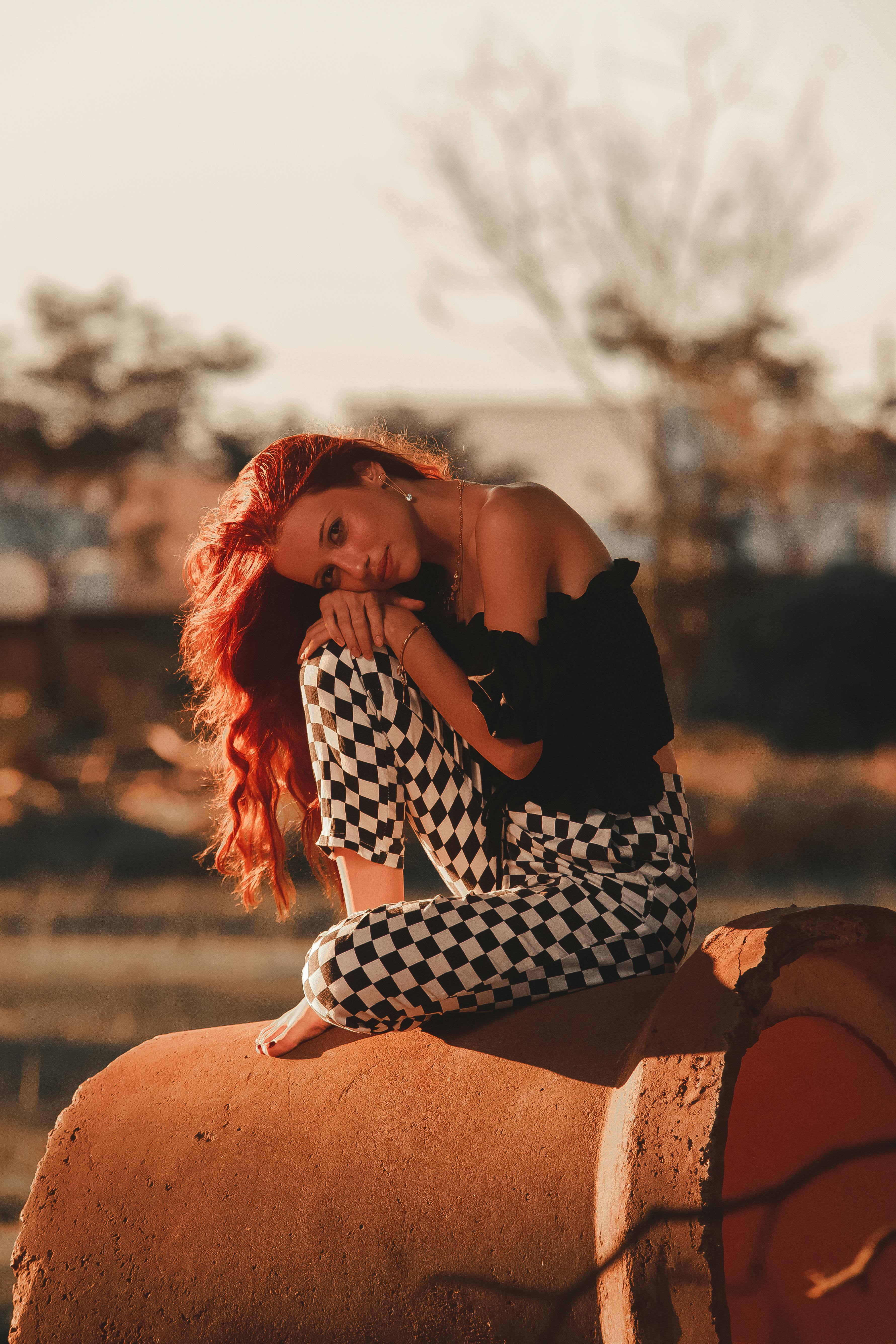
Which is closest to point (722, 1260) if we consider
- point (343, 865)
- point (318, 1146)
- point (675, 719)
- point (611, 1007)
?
point (611, 1007)

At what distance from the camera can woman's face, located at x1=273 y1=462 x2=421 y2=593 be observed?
7.57 ft

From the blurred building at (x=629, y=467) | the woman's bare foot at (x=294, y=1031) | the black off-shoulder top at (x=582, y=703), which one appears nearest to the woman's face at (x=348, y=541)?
the black off-shoulder top at (x=582, y=703)

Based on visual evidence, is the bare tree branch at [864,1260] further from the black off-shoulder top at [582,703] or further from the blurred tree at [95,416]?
the blurred tree at [95,416]

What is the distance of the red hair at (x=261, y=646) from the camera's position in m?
2.37

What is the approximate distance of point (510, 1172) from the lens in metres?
1.74

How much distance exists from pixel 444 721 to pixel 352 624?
28 centimetres

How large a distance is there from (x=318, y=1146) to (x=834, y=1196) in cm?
85

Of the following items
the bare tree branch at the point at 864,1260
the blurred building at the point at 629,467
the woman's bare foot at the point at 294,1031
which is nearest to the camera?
the bare tree branch at the point at 864,1260

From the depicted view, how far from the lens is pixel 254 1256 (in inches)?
73.0

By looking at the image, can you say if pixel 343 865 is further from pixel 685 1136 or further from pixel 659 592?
pixel 659 592

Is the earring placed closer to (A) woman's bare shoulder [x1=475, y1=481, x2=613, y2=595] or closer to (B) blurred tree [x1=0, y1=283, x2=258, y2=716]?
(A) woman's bare shoulder [x1=475, y1=481, x2=613, y2=595]

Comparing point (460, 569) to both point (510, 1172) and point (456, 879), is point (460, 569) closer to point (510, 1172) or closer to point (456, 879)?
point (456, 879)

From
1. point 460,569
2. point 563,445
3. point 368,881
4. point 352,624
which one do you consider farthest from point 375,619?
point 563,445

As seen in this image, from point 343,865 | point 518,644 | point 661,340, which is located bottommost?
point 343,865
